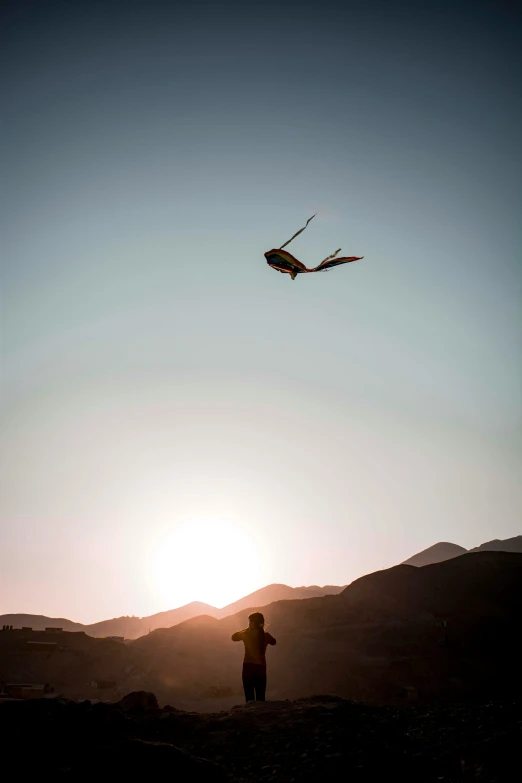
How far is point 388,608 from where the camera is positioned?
37.0m

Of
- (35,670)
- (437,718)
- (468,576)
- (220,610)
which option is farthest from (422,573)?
(220,610)

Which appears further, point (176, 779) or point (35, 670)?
point (35, 670)

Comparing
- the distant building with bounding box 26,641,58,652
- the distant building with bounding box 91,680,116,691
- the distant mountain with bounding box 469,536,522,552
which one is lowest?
the distant building with bounding box 91,680,116,691

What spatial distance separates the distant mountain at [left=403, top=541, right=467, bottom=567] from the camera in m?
108

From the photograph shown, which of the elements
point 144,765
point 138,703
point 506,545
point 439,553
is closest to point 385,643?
point 138,703

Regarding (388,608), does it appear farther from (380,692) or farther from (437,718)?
(437,718)

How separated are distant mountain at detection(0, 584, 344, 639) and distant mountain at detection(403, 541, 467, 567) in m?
19.8

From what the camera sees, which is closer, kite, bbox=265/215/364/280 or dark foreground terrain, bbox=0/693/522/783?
dark foreground terrain, bbox=0/693/522/783

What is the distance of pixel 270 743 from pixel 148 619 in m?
158

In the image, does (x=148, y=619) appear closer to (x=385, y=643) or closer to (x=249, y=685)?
(x=385, y=643)

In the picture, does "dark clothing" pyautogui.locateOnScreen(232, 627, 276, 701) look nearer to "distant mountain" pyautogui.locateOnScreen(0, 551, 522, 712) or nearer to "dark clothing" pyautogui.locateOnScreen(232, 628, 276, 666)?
"dark clothing" pyautogui.locateOnScreen(232, 628, 276, 666)

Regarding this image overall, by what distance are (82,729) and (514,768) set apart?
14.0 ft

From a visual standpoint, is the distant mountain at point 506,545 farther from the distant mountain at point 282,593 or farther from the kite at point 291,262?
the kite at point 291,262

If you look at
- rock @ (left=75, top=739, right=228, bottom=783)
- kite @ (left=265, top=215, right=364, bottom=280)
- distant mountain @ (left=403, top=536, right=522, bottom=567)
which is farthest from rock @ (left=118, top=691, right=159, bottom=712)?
distant mountain @ (left=403, top=536, right=522, bottom=567)
